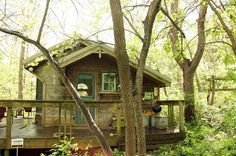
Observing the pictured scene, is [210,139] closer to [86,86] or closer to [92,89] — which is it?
[92,89]

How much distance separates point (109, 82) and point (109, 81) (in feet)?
0.14

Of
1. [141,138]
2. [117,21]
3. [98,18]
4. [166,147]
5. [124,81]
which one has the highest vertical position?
[98,18]

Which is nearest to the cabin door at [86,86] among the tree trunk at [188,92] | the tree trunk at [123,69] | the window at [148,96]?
the window at [148,96]

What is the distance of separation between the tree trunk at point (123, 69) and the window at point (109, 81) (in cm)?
798

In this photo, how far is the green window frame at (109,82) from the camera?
13.2 meters

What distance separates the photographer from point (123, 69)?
17.0ft

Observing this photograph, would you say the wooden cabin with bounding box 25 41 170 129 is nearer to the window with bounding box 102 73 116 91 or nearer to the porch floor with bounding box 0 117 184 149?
the window with bounding box 102 73 116 91

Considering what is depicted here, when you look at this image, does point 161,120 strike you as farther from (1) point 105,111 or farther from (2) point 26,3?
(2) point 26,3

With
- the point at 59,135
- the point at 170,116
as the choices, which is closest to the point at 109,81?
the point at 170,116

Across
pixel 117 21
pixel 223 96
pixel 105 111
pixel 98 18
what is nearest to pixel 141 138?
pixel 117 21

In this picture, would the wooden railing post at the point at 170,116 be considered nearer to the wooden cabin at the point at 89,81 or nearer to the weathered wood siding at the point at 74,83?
the wooden cabin at the point at 89,81

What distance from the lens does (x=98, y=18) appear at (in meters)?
8.01

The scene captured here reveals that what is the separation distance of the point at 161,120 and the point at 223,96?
8.49 meters

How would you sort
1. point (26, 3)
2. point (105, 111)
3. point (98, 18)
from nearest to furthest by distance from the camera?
point (98, 18), point (26, 3), point (105, 111)
